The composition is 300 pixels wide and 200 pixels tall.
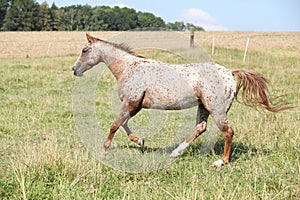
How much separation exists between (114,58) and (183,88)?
4.34ft

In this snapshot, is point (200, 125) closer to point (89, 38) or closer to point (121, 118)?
point (121, 118)

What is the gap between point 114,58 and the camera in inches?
242

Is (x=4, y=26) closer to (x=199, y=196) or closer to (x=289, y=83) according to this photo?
(x=289, y=83)

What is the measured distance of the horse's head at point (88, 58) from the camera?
6.18 meters

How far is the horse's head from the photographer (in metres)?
6.18

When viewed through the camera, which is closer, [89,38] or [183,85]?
[183,85]

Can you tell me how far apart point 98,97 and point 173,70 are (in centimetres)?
704

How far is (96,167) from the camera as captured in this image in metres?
4.91

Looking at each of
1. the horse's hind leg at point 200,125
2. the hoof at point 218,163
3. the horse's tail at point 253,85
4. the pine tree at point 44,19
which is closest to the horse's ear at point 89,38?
the horse's hind leg at point 200,125

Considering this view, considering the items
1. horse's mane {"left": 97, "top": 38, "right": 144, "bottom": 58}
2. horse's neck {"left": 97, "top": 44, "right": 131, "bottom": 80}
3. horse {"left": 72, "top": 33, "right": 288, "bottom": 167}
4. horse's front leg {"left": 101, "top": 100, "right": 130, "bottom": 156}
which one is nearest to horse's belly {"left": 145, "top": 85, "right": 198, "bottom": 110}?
horse {"left": 72, "top": 33, "right": 288, "bottom": 167}

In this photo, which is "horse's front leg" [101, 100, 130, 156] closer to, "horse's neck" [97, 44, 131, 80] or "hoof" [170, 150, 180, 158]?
"horse's neck" [97, 44, 131, 80]

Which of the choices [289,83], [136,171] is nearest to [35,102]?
[136,171]

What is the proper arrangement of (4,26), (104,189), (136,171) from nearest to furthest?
(104,189), (136,171), (4,26)

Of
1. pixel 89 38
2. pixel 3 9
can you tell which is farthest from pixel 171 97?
pixel 3 9
